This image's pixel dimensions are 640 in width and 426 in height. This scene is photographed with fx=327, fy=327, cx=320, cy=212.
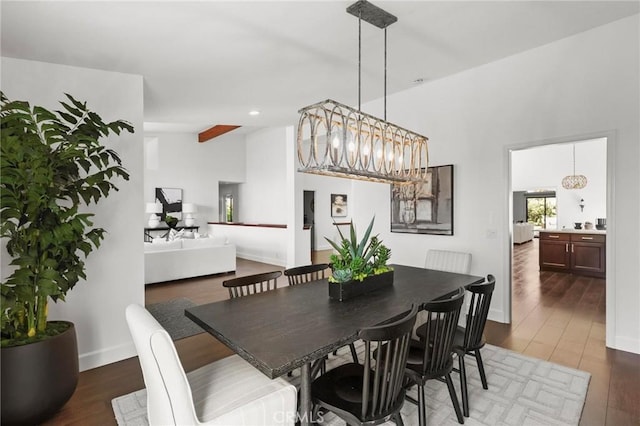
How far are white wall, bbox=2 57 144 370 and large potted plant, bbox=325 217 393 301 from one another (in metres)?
2.03

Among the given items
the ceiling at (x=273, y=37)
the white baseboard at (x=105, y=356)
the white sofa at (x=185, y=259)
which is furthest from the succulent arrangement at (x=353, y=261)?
the white sofa at (x=185, y=259)

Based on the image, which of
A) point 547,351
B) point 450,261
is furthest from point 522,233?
point 547,351

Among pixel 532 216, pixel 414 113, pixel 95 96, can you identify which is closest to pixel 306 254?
pixel 414 113

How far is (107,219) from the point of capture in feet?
9.68

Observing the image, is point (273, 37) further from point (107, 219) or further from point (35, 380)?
point (35, 380)

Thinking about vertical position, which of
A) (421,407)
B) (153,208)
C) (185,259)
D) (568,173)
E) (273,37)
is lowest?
(421,407)

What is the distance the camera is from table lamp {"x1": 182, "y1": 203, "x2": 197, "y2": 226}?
29.6 ft

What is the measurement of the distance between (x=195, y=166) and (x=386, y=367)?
9.55m

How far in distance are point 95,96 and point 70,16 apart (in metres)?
0.81

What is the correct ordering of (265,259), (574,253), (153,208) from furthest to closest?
(153,208)
(265,259)
(574,253)

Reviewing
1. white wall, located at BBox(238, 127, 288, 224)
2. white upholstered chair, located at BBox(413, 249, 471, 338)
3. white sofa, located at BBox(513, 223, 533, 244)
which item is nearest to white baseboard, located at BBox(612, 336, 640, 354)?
Answer: white upholstered chair, located at BBox(413, 249, 471, 338)

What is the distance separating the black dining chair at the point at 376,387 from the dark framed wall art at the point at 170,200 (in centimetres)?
879

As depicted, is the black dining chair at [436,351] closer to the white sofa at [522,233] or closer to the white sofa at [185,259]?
the white sofa at [185,259]

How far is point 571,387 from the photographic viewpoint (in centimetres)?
233
